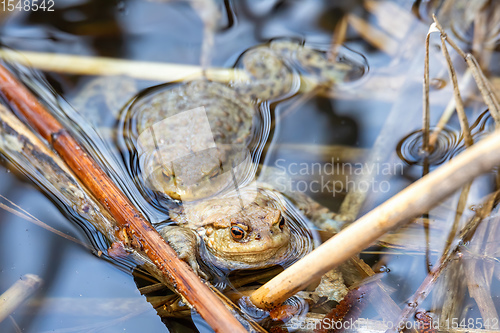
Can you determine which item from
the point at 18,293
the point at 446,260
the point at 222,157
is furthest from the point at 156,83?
the point at 446,260

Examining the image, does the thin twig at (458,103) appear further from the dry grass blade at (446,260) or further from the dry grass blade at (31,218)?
the dry grass blade at (31,218)

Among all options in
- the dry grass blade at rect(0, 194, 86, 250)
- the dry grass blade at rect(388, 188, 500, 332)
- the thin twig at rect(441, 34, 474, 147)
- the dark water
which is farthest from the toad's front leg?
the thin twig at rect(441, 34, 474, 147)

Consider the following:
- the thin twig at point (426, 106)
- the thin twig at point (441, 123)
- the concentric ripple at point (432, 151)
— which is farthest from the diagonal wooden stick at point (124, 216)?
the thin twig at point (441, 123)

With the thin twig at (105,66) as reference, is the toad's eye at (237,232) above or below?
below

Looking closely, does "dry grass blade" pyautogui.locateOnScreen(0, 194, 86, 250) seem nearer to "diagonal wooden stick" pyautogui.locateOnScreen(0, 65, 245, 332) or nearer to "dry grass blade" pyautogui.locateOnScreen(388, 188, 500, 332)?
"diagonal wooden stick" pyautogui.locateOnScreen(0, 65, 245, 332)

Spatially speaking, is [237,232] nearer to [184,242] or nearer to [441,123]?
[184,242]

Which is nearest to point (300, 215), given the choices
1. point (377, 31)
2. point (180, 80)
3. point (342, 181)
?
point (342, 181)

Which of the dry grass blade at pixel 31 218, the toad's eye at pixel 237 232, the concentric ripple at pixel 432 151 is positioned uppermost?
the concentric ripple at pixel 432 151
